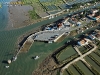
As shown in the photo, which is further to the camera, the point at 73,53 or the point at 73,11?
the point at 73,11

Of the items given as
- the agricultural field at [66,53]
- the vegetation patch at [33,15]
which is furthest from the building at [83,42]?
the vegetation patch at [33,15]

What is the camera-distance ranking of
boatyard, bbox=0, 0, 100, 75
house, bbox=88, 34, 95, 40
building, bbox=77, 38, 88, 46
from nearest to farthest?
boatyard, bbox=0, 0, 100, 75 < building, bbox=77, 38, 88, 46 < house, bbox=88, 34, 95, 40

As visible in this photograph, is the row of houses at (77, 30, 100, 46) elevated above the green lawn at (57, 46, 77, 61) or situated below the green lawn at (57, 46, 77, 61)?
below

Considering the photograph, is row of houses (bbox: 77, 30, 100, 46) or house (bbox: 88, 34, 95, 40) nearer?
row of houses (bbox: 77, 30, 100, 46)

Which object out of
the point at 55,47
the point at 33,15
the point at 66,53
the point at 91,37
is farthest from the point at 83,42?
the point at 33,15

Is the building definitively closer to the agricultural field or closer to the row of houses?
the row of houses

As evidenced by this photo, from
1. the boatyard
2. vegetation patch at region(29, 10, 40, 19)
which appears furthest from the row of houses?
vegetation patch at region(29, 10, 40, 19)

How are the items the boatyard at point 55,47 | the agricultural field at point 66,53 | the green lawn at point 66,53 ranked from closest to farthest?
the boatyard at point 55,47 → the agricultural field at point 66,53 → the green lawn at point 66,53

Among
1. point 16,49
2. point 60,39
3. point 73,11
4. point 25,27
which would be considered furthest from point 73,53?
point 73,11

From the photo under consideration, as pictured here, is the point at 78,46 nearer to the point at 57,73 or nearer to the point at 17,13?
the point at 57,73

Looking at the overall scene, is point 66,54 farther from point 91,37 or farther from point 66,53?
point 91,37

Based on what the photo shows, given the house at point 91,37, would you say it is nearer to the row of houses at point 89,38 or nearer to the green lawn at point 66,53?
the row of houses at point 89,38
